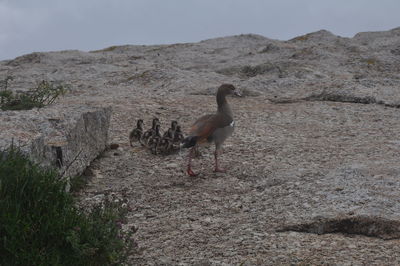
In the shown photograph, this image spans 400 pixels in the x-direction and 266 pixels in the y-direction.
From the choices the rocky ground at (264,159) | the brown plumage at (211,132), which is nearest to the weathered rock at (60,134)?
the rocky ground at (264,159)

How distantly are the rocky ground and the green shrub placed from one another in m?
0.70

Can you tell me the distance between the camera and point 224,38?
2673 cm

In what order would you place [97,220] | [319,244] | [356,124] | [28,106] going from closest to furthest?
[97,220] → [319,244] → [28,106] → [356,124]

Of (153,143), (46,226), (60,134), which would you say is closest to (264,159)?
(153,143)

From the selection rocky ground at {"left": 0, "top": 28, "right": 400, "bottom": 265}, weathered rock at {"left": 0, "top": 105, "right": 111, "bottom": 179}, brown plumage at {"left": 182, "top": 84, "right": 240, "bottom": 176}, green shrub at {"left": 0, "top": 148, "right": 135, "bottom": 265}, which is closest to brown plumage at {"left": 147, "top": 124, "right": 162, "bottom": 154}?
rocky ground at {"left": 0, "top": 28, "right": 400, "bottom": 265}

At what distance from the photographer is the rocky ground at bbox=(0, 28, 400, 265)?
250 inches

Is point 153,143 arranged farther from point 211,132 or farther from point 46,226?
point 46,226

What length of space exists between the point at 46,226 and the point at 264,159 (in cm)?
545

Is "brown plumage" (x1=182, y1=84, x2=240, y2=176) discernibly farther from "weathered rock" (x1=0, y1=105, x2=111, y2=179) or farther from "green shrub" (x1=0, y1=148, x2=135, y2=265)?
"green shrub" (x1=0, y1=148, x2=135, y2=265)

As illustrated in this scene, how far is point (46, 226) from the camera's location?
5.18m

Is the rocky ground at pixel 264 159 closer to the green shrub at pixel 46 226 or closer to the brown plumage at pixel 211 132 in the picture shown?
the brown plumage at pixel 211 132

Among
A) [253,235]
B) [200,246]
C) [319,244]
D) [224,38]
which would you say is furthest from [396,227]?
[224,38]

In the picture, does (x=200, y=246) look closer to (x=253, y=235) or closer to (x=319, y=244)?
(x=253, y=235)

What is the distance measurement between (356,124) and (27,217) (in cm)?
890
